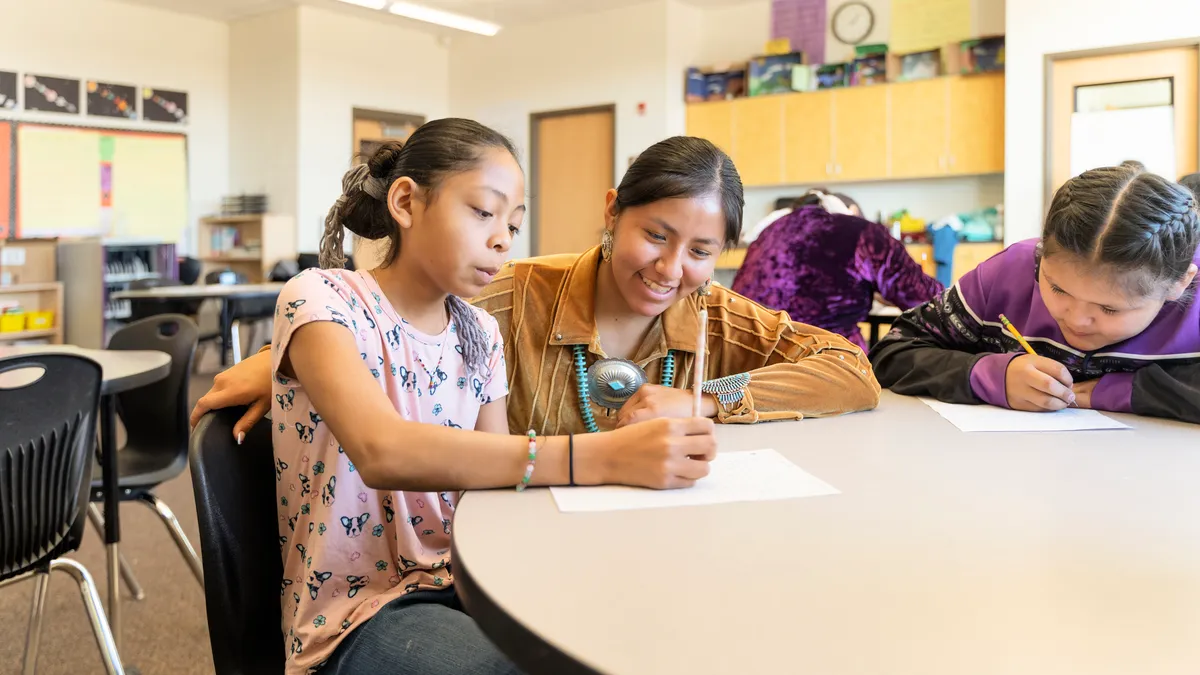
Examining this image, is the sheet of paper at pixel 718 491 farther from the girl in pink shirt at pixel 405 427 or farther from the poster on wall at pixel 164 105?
the poster on wall at pixel 164 105

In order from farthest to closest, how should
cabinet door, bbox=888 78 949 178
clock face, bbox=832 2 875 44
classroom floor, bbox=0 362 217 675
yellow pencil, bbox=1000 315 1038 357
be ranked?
clock face, bbox=832 2 875 44
cabinet door, bbox=888 78 949 178
classroom floor, bbox=0 362 217 675
yellow pencil, bbox=1000 315 1038 357

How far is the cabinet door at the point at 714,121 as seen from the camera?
7.08m

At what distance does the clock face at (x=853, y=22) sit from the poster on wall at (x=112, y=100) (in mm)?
5678

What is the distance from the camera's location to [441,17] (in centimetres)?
732

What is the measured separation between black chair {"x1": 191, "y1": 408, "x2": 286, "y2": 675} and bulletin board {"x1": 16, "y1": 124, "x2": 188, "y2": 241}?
23.8ft

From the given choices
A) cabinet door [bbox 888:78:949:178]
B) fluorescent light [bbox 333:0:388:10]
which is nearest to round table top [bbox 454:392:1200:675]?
cabinet door [bbox 888:78:949:178]

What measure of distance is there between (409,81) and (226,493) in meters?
8.12

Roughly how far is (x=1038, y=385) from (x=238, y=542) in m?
1.15

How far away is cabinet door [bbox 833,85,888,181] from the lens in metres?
6.38

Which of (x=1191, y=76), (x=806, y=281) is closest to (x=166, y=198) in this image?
(x=806, y=281)

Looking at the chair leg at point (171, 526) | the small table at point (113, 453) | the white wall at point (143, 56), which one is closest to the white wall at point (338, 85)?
the white wall at point (143, 56)

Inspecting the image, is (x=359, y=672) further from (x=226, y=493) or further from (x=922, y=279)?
(x=922, y=279)

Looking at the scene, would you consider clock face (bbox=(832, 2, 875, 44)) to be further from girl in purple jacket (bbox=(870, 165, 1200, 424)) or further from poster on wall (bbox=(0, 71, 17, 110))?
poster on wall (bbox=(0, 71, 17, 110))

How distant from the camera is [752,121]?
273 inches
